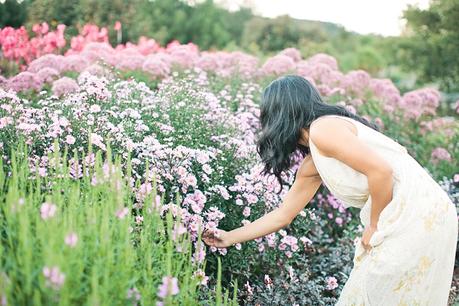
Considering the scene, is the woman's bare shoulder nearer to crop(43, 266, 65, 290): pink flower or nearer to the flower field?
the flower field

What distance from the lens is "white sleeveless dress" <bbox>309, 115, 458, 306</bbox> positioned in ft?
8.86

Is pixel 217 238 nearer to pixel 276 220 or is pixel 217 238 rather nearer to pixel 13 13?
pixel 276 220

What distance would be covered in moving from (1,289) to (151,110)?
2.35 meters

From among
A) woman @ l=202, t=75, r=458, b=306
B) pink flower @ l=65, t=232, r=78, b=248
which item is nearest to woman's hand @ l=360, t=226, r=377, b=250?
woman @ l=202, t=75, r=458, b=306

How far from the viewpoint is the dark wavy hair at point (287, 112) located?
2879 mm

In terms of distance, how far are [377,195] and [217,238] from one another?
858mm

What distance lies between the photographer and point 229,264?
3.61 meters

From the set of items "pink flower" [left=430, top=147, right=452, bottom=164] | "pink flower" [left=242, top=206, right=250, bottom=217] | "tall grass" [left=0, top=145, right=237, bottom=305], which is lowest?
"pink flower" [left=430, top=147, right=452, bottom=164]

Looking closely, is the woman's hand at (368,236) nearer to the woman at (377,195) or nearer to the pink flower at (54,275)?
the woman at (377,195)

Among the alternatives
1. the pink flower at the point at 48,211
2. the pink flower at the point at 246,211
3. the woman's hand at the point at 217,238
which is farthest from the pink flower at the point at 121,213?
the pink flower at the point at 246,211

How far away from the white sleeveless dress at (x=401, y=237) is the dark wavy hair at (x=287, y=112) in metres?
0.15

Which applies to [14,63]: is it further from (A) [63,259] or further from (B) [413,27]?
(B) [413,27]

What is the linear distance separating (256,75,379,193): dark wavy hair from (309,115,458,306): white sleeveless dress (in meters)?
0.15

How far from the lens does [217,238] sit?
310 centimetres
